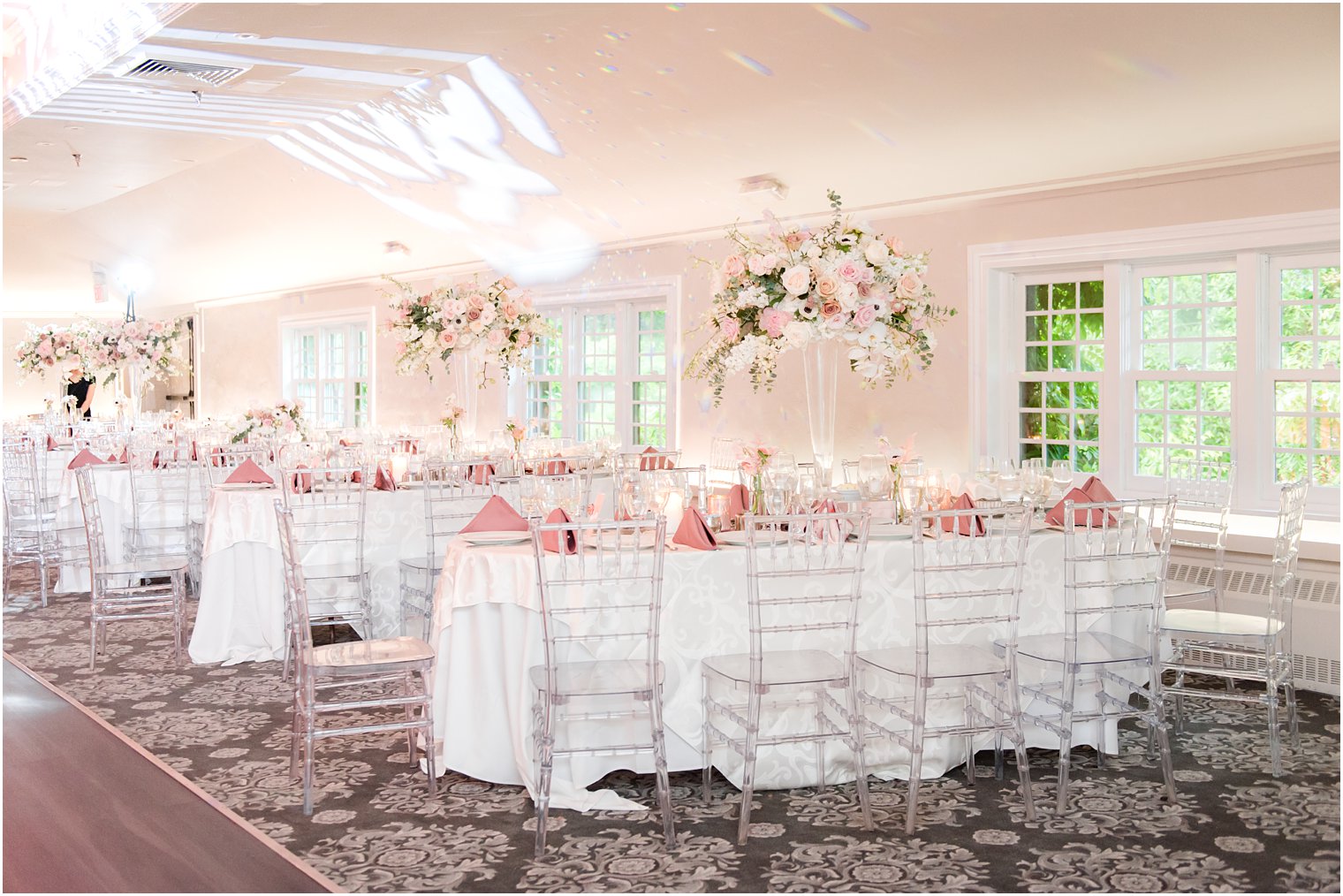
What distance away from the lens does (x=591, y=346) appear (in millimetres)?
10953

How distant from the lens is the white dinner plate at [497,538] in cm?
434

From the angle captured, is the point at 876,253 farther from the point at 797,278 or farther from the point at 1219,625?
the point at 1219,625

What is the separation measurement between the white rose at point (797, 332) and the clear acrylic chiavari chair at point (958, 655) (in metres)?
0.86

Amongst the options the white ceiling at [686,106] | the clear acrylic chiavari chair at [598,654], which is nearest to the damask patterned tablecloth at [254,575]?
the clear acrylic chiavari chair at [598,654]

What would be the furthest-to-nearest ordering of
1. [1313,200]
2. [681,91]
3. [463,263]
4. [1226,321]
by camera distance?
[463,263] < [681,91] < [1226,321] < [1313,200]

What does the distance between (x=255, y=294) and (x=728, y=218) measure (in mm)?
9481

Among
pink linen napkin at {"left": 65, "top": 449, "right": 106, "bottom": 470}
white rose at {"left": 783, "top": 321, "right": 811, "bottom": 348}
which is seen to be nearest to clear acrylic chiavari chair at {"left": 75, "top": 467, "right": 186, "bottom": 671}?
pink linen napkin at {"left": 65, "top": 449, "right": 106, "bottom": 470}

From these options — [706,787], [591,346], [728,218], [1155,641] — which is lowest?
[706,787]

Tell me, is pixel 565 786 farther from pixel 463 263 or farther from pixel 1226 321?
pixel 463 263

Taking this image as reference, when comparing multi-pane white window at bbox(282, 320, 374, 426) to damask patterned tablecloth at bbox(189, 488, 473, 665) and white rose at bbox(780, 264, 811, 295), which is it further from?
white rose at bbox(780, 264, 811, 295)

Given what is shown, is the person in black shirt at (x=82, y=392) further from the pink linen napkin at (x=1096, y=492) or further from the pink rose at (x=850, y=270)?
the pink linen napkin at (x=1096, y=492)

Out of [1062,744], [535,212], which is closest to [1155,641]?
[1062,744]

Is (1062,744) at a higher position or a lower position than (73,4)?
lower

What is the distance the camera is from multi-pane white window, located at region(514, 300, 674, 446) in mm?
10234
